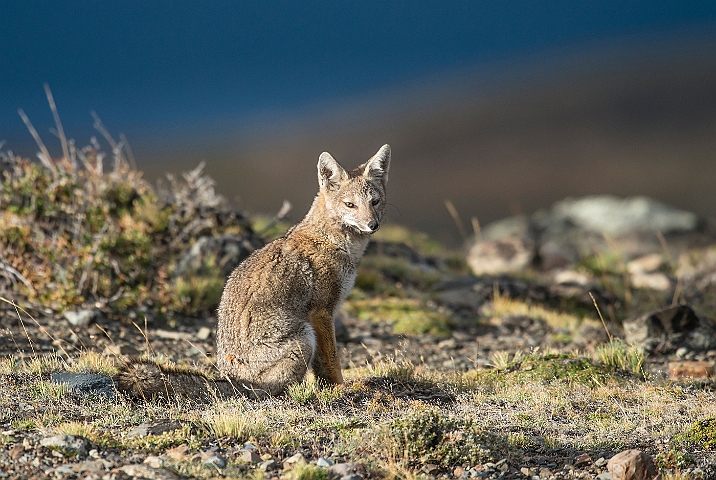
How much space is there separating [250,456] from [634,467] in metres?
2.91

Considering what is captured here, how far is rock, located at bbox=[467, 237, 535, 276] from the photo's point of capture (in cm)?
1925

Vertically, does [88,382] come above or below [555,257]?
above

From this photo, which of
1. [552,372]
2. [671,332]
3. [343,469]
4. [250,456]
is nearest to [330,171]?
[552,372]

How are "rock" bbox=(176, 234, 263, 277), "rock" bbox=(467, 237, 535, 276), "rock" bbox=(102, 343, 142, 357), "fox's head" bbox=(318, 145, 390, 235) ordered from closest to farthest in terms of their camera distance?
1. "fox's head" bbox=(318, 145, 390, 235)
2. "rock" bbox=(102, 343, 142, 357)
3. "rock" bbox=(176, 234, 263, 277)
4. "rock" bbox=(467, 237, 535, 276)

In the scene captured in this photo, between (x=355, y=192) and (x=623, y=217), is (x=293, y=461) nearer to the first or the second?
(x=355, y=192)

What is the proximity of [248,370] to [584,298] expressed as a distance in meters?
9.26

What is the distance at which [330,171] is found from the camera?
920 cm

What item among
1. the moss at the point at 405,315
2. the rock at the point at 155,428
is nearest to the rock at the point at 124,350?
the rock at the point at 155,428

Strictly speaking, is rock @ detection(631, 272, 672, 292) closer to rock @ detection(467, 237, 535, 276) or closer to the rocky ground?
the rocky ground

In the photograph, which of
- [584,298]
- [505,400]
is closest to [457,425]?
[505,400]

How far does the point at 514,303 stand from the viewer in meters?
14.4

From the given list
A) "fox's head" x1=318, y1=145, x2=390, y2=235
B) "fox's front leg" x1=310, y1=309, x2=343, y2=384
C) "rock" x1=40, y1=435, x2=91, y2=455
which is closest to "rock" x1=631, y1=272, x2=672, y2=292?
"fox's head" x1=318, y1=145, x2=390, y2=235

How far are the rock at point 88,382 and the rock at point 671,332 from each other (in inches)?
298

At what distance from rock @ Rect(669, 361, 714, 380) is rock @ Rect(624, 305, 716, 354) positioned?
1.36 meters
